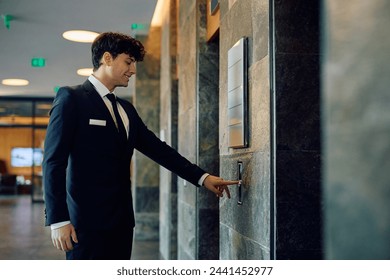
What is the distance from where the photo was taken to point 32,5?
17.0 ft

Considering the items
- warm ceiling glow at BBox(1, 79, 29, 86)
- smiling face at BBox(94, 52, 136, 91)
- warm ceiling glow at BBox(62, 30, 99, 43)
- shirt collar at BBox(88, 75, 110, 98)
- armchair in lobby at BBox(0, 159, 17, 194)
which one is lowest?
armchair in lobby at BBox(0, 159, 17, 194)

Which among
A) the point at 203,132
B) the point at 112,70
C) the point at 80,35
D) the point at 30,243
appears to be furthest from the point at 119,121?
the point at 80,35

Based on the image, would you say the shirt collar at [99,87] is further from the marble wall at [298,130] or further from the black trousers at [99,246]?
the marble wall at [298,130]

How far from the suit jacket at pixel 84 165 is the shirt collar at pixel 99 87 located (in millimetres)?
26

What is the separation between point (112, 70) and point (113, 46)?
0.10m

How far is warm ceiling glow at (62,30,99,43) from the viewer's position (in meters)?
6.23

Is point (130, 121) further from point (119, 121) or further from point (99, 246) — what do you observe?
point (99, 246)

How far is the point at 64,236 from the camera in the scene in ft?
5.64

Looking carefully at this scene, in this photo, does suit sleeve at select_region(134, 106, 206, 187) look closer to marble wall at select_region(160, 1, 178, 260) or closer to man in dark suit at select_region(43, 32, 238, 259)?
man in dark suit at select_region(43, 32, 238, 259)

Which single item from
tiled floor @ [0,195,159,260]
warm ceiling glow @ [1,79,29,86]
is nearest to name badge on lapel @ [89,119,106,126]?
tiled floor @ [0,195,159,260]

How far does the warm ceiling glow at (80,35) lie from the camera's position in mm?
6227

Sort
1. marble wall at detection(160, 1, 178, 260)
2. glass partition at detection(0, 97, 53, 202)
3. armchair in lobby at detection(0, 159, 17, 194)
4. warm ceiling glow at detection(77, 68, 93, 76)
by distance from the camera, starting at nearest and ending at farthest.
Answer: marble wall at detection(160, 1, 178, 260)
warm ceiling glow at detection(77, 68, 93, 76)
glass partition at detection(0, 97, 53, 202)
armchair in lobby at detection(0, 159, 17, 194)
